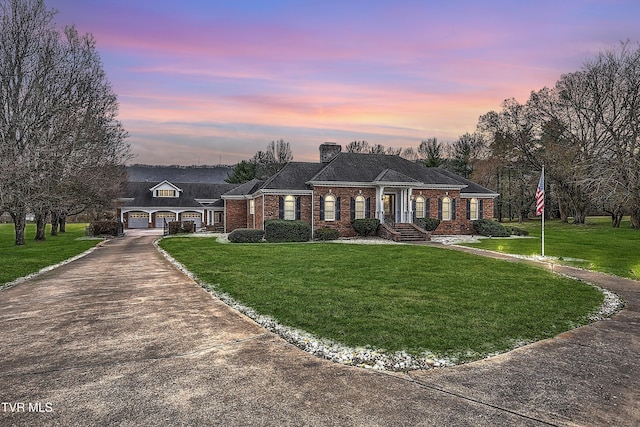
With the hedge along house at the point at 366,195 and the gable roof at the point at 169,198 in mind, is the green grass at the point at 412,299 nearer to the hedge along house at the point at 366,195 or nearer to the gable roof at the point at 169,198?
the hedge along house at the point at 366,195

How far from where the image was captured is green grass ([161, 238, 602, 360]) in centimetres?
582

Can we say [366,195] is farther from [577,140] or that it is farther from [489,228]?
[577,140]

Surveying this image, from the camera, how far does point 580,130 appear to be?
43469mm

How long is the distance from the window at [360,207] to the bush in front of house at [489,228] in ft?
32.4

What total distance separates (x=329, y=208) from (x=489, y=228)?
1308cm

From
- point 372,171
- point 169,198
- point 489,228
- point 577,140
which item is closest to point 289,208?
point 372,171

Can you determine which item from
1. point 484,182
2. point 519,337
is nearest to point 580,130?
point 484,182

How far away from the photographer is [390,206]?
98.7ft

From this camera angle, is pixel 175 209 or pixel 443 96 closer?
pixel 443 96

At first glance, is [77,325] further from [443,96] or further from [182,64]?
[443,96]

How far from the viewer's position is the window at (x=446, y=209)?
30.0 meters

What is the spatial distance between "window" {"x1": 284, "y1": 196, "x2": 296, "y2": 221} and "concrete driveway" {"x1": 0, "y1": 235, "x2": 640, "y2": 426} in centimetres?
2038

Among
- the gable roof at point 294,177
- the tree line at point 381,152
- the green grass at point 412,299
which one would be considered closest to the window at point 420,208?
the gable roof at point 294,177

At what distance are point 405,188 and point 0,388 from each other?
1049 inches
